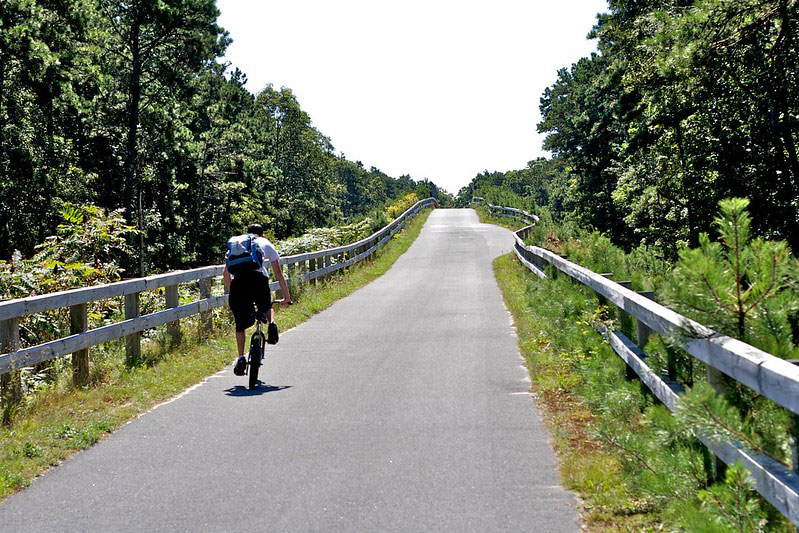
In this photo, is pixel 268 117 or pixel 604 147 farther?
pixel 268 117

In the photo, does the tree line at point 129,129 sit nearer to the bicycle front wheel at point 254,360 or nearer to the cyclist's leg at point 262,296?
the cyclist's leg at point 262,296

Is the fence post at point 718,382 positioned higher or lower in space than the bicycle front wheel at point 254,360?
higher

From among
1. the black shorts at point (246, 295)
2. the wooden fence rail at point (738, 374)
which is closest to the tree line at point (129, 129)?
the black shorts at point (246, 295)

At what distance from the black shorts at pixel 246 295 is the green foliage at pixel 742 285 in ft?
19.8

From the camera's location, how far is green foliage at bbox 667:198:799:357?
3766 mm

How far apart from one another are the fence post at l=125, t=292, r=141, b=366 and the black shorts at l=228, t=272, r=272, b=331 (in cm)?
134

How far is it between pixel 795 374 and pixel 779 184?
1752 centimetres

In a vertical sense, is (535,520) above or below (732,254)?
below

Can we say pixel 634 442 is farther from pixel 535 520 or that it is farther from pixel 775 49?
pixel 775 49

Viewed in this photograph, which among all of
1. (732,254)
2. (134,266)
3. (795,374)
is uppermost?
(732,254)

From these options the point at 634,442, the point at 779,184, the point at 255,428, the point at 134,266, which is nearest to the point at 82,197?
the point at 134,266

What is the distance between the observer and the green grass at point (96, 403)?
6.11 metres

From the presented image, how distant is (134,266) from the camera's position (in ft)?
119

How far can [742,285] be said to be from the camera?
404cm
